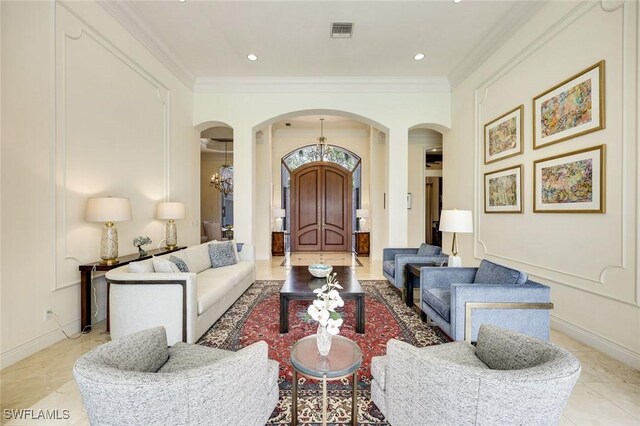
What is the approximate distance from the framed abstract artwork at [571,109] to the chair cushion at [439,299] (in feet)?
6.46

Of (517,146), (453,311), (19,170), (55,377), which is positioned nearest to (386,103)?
(517,146)

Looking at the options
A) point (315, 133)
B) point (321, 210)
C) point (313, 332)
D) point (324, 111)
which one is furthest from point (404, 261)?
point (315, 133)

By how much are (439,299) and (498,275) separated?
0.56m

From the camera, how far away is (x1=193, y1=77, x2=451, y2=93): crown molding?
17.2ft

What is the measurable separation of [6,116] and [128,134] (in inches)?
54.3

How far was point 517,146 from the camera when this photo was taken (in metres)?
3.59

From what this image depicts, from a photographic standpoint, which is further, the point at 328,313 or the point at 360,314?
the point at 360,314

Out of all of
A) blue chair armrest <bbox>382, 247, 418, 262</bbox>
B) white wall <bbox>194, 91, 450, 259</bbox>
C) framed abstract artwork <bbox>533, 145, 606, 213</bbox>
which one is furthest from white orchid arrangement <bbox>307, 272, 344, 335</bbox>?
white wall <bbox>194, 91, 450, 259</bbox>

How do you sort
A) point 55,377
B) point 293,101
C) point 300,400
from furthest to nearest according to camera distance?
point 293,101 < point 55,377 < point 300,400

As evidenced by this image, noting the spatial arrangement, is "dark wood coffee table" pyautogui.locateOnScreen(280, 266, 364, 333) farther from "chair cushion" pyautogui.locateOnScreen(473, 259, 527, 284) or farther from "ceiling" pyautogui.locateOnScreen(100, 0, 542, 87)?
"ceiling" pyautogui.locateOnScreen(100, 0, 542, 87)

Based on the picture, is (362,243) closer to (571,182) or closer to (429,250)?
(429,250)

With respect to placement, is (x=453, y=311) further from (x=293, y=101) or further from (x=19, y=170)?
(x=293, y=101)

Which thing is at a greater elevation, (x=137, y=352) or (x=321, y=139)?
(x=321, y=139)

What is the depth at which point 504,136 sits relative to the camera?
3.85 meters
